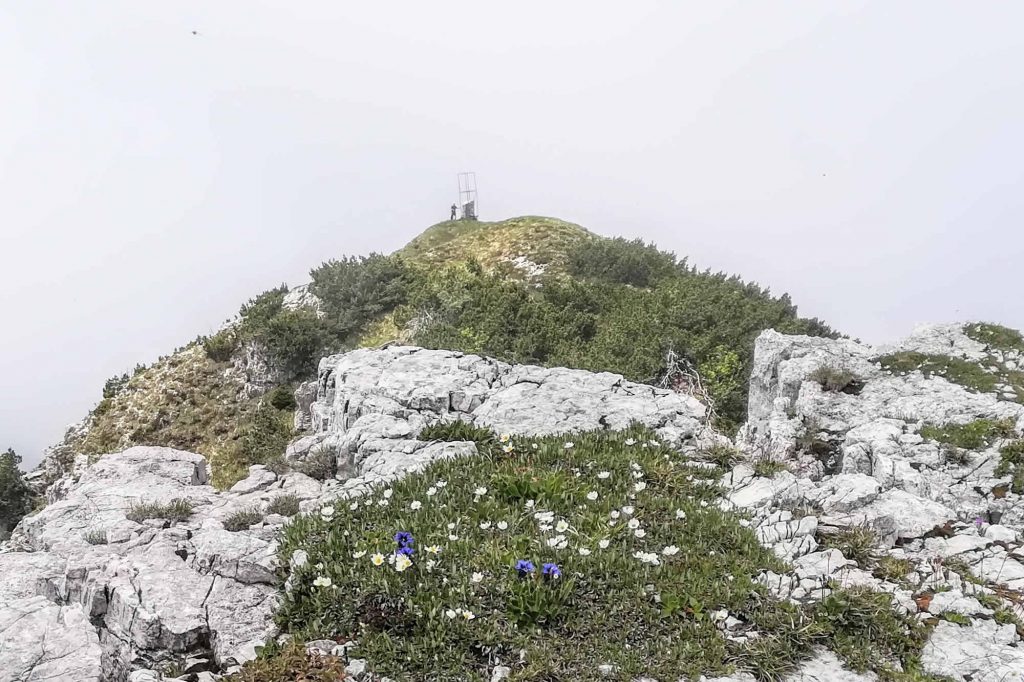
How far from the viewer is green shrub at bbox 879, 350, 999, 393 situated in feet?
43.4

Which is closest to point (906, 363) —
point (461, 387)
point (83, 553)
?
point (461, 387)

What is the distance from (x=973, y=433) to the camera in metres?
10.8

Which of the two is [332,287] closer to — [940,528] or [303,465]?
[303,465]

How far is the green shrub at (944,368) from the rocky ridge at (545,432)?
0.30 meters

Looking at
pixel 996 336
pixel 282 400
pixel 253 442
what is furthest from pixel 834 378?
pixel 282 400

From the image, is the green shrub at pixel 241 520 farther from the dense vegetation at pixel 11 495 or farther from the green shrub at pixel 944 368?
the dense vegetation at pixel 11 495

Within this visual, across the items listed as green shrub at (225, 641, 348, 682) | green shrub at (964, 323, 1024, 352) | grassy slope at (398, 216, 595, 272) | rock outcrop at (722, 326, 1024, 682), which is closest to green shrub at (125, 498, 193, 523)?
green shrub at (225, 641, 348, 682)

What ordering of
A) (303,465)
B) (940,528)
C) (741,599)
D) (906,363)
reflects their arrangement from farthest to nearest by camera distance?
(906,363)
(303,465)
(940,528)
(741,599)

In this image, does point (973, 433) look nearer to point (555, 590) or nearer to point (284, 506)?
point (555, 590)

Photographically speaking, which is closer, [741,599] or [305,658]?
[305,658]

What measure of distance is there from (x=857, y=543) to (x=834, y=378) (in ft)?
29.2

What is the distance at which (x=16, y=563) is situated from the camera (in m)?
7.79

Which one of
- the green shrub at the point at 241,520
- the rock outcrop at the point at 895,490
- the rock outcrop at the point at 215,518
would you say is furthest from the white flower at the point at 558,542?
the green shrub at the point at 241,520

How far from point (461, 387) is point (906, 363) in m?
11.0
